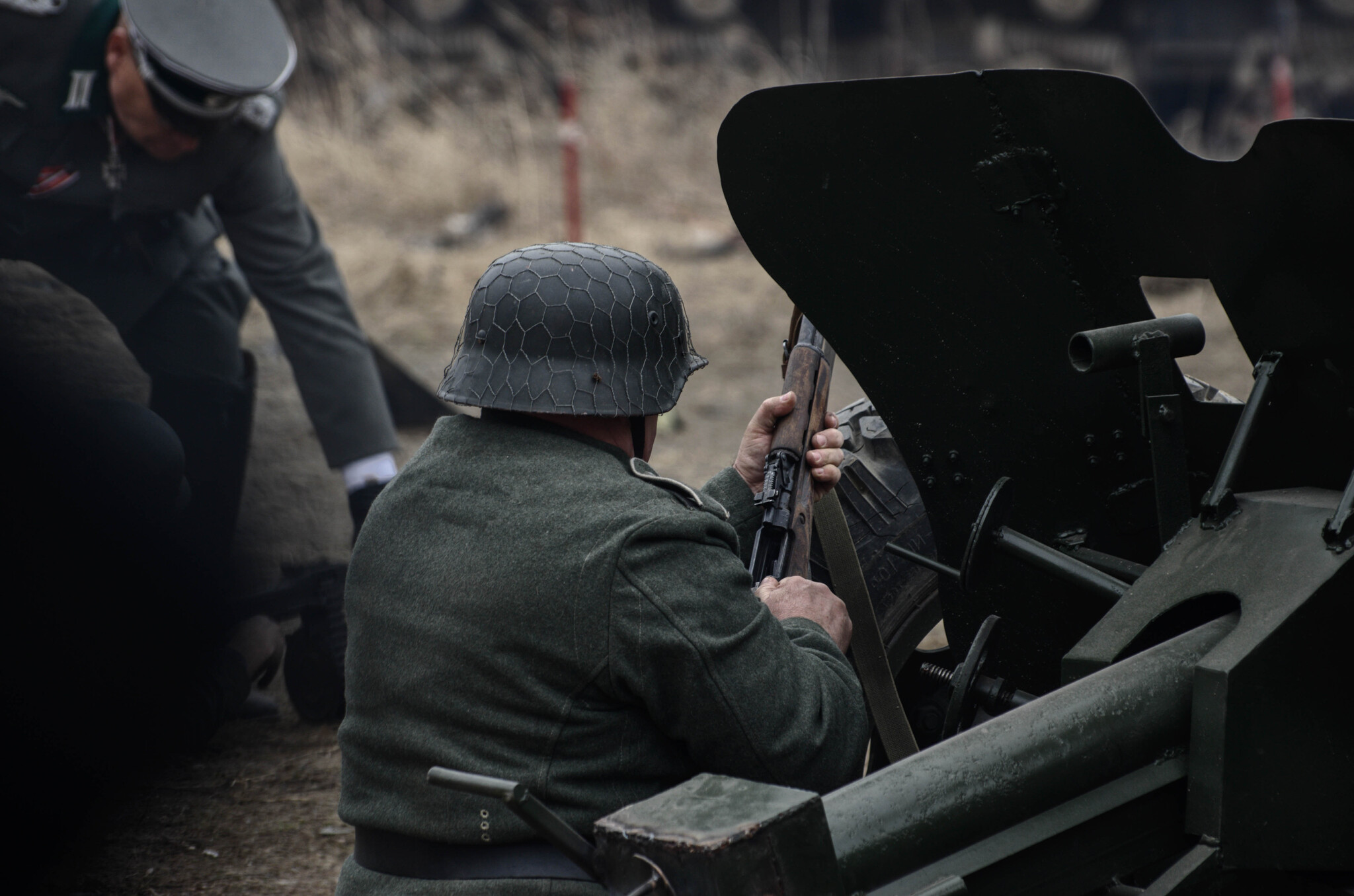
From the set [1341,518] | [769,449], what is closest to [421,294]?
[769,449]

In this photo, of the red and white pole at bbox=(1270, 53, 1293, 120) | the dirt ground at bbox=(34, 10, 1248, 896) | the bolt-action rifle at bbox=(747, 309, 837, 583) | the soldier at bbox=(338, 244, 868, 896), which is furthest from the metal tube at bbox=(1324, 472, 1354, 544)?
the red and white pole at bbox=(1270, 53, 1293, 120)

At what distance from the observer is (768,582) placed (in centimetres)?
217

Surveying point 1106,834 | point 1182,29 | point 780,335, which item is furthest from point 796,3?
point 1106,834

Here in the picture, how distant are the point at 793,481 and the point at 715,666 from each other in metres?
0.78

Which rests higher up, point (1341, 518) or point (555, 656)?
point (1341, 518)

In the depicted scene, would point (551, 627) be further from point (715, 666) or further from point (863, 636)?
point (863, 636)

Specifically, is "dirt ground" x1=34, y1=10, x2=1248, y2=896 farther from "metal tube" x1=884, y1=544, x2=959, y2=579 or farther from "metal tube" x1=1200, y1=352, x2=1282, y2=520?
"metal tube" x1=1200, y1=352, x2=1282, y2=520

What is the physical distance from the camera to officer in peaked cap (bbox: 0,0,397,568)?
374 centimetres

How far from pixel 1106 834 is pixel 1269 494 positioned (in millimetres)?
583

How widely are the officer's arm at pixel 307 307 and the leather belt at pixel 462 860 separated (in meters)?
2.71

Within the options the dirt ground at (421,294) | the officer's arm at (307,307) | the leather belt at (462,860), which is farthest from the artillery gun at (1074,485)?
the officer's arm at (307,307)

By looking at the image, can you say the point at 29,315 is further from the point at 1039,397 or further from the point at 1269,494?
the point at 1269,494

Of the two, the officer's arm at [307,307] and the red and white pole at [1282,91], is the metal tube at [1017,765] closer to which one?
the officer's arm at [307,307]

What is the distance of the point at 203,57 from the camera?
151 inches
